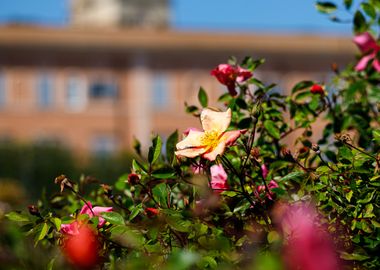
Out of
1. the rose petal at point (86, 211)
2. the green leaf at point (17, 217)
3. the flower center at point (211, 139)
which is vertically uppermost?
the flower center at point (211, 139)

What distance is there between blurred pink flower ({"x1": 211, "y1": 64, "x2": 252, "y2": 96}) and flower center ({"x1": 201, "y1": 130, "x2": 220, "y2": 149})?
45 centimetres

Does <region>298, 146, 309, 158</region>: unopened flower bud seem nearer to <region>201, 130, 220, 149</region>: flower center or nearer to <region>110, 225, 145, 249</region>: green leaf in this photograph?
<region>201, 130, 220, 149</region>: flower center

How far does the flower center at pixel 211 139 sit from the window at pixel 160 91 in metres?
25.5

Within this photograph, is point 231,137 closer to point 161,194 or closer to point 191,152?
point 191,152

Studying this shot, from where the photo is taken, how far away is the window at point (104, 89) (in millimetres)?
26969

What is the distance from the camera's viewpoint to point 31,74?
2659cm

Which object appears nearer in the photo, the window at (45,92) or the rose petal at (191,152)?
the rose petal at (191,152)

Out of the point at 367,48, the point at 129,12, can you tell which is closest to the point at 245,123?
the point at 367,48

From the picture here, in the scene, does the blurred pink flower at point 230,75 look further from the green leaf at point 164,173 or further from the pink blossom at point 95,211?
the pink blossom at point 95,211

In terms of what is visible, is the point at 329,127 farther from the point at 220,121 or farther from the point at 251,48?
the point at 251,48

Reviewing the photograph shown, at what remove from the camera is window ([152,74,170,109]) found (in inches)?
1066

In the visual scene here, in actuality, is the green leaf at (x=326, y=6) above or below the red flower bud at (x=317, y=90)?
above

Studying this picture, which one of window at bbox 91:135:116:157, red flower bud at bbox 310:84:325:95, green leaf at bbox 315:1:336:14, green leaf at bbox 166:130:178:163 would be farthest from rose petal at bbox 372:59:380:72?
window at bbox 91:135:116:157

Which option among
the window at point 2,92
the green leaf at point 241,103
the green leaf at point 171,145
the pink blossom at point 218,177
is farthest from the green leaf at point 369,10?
the window at point 2,92
